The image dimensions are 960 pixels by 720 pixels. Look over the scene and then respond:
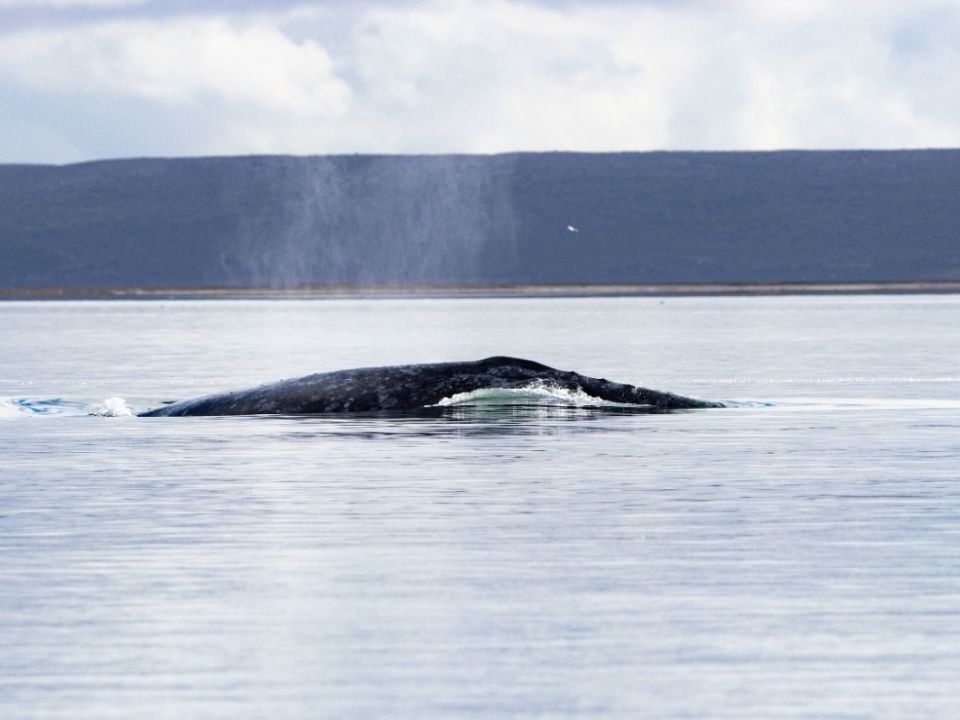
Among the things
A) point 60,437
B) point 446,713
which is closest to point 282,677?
point 446,713

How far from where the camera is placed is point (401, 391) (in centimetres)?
3238

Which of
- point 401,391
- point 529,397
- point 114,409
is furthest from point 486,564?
point 114,409

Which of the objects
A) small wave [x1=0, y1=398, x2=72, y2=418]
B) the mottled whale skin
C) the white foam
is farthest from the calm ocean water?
the mottled whale skin

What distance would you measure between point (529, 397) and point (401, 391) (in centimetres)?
204

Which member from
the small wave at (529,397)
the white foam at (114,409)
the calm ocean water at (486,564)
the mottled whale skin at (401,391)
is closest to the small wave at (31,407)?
the calm ocean water at (486,564)

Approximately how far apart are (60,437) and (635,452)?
8082 millimetres

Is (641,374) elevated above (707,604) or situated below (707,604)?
above

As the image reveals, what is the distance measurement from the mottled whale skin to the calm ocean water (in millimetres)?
745

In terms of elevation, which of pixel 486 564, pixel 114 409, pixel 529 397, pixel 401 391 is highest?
pixel 401 391

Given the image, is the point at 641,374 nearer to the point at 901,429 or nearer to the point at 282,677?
the point at 901,429

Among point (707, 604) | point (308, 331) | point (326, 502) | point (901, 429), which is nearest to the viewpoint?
point (707, 604)

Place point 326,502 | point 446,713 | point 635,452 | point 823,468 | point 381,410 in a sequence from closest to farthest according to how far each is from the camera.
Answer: point 446,713, point 326,502, point 823,468, point 635,452, point 381,410

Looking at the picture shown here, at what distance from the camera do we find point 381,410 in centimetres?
3216

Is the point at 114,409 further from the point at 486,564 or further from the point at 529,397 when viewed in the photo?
the point at 486,564
